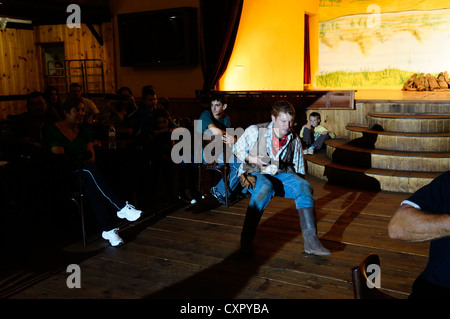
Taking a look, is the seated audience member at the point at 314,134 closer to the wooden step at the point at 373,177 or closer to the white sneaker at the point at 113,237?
the wooden step at the point at 373,177

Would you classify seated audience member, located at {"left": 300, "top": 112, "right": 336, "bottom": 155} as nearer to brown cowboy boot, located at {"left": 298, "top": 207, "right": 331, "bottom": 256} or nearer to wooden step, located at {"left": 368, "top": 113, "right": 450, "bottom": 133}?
wooden step, located at {"left": 368, "top": 113, "right": 450, "bottom": 133}

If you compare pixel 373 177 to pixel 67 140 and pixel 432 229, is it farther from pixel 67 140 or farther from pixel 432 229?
pixel 432 229

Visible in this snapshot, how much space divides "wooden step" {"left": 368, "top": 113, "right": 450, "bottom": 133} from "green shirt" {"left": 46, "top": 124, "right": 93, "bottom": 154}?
13.3 ft

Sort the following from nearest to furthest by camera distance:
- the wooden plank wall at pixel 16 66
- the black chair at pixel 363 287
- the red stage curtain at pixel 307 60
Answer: the black chair at pixel 363 287 < the wooden plank wall at pixel 16 66 < the red stage curtain at pixel 307 60

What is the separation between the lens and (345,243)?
3445 millimetres

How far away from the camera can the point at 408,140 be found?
18.0 ft

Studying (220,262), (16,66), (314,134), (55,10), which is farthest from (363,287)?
(16,66)

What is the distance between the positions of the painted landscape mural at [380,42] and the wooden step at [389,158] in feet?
18.6

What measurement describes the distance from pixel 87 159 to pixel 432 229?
2.82 m

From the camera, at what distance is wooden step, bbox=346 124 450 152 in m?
5.36

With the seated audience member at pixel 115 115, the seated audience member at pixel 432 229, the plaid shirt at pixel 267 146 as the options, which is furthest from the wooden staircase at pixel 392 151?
the seated audience member at pixel 432 229

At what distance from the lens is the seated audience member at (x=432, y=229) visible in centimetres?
147

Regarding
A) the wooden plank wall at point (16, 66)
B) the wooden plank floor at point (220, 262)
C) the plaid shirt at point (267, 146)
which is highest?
the wooden plank wall at point (16, 66)
